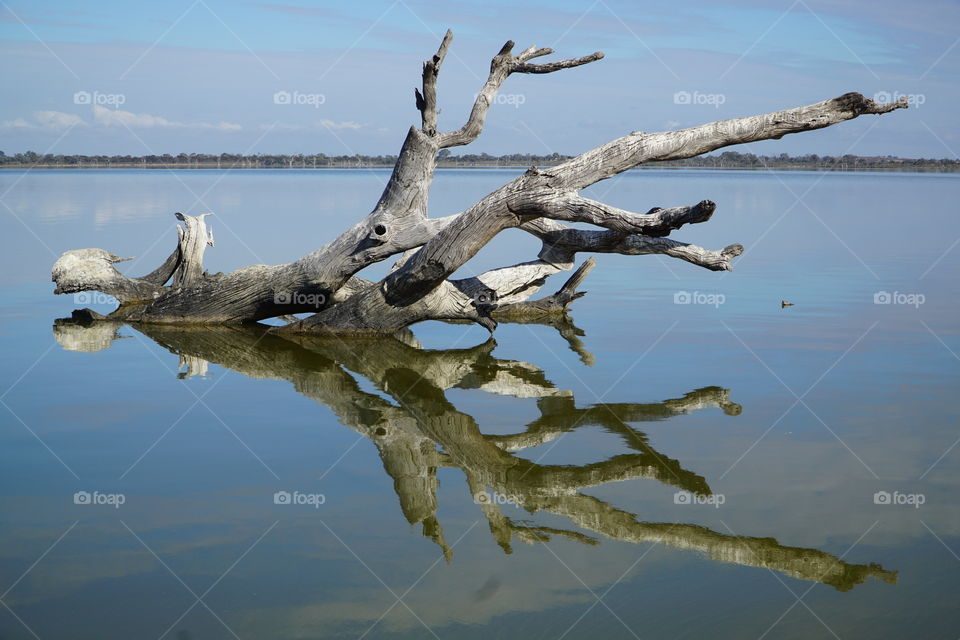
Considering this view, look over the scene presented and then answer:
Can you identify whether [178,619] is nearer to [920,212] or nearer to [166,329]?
[166,329]

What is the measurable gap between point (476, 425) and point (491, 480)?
1.24 meters

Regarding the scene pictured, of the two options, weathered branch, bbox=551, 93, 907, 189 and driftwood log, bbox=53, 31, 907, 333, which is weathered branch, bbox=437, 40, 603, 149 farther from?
weathered branch, bbox=551, 93, 907, 189

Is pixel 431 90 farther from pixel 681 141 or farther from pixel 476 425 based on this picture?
pixel 476 425

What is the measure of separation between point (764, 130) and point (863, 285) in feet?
20.1

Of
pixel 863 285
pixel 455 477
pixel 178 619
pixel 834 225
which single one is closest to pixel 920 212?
pixel 834 225

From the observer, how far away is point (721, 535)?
538 cm

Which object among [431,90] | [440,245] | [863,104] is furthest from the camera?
[431,90]

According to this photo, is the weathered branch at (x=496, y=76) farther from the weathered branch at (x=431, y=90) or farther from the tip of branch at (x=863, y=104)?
the tip of branch at (x=863, y=104)

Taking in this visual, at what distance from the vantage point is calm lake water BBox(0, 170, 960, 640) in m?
4.62

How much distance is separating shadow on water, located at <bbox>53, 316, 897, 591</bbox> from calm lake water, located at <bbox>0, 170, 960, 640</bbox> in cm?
3

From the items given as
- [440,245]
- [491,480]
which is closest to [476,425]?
[491,480]

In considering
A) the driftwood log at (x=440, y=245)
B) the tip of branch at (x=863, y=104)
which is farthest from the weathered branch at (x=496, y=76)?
the tip of branch at (x=863, y=104)

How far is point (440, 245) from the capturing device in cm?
1012

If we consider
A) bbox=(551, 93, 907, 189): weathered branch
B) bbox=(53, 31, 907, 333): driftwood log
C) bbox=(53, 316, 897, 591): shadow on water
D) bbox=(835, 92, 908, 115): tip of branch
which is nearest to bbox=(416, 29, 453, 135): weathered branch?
bbox=(53, 31, 907, 333): driftwood log
